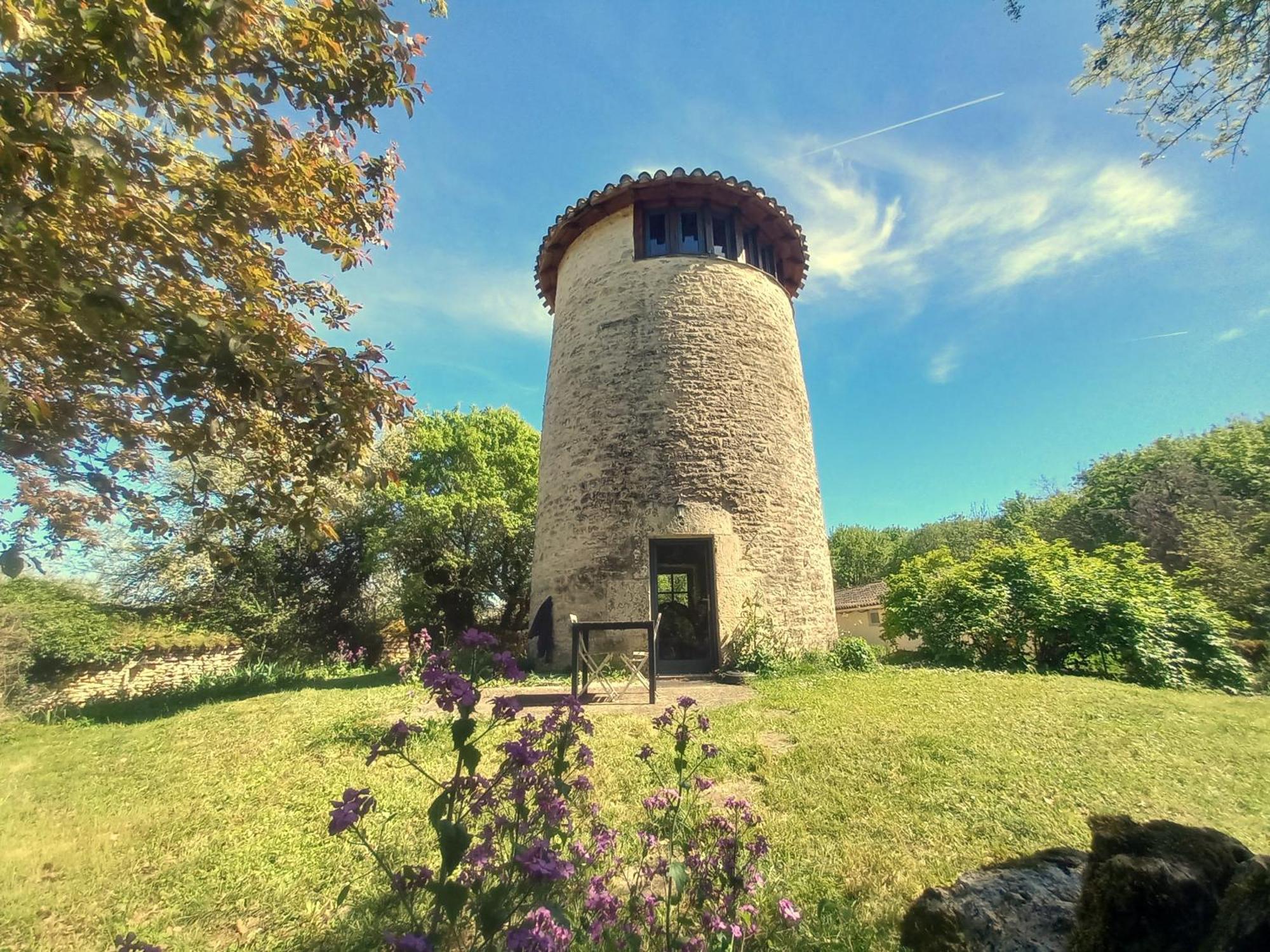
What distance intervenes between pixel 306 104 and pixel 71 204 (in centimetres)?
125

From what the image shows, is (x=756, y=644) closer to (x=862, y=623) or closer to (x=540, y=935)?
(x=540, y=935)

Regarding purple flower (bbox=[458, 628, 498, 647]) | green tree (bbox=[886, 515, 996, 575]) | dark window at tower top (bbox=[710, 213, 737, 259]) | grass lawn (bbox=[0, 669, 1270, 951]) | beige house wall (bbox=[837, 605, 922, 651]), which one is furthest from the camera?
green tree (bbox=[886, 515, 996, 575])

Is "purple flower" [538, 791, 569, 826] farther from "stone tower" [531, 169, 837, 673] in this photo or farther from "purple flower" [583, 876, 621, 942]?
"stone tower" [531, 169, 837, 673]

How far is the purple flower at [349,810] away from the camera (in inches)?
56.3

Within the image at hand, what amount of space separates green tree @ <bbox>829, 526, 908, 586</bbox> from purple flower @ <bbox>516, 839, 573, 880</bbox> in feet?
148

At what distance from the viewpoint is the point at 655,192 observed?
37.0 ft

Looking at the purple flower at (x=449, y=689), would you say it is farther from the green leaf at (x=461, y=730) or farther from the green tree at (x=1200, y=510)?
the green tree at (x=1200, y=510)

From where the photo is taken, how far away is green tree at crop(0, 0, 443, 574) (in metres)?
2.13

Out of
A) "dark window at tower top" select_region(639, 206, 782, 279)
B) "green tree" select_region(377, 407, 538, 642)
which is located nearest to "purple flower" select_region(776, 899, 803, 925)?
"dark window at tower top" select_region(639, 206, 782, 279)

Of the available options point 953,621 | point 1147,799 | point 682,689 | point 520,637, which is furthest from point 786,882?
point 520,637

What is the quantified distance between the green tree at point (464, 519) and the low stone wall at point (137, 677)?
4.89 m

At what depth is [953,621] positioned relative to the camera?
36.6 ft

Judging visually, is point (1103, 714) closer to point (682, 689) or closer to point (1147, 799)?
point (1147, 799)

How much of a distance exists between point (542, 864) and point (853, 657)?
9827 mm
